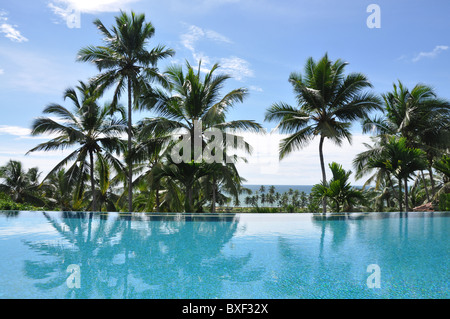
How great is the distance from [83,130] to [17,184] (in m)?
11.8

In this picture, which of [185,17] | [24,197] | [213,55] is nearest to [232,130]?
[213,55]

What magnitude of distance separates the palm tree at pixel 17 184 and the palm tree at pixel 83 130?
10515 millimetres

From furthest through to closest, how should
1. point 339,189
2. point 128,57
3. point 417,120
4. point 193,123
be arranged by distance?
point 417,120 < point 128,57 < point 193,123 < point 339,189

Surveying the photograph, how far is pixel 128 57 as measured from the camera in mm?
12000

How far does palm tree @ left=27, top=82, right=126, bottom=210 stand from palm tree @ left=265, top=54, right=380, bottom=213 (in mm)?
6591

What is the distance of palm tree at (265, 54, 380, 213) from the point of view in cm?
1121

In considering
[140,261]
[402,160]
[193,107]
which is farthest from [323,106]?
[140,261]

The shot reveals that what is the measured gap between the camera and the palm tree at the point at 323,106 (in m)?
11.2

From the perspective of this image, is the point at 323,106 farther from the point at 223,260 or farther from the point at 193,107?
the point at 223,260

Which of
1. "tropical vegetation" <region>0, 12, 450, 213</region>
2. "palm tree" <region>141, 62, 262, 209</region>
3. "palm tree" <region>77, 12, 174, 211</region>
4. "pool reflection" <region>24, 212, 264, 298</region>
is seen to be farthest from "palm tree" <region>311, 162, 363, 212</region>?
"palm tree" <region>77, 12, 174, 211</region>

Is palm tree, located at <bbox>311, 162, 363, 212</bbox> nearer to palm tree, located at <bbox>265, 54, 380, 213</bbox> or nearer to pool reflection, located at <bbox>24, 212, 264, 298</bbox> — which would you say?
palm tree, located at <bbox>265, 54, 380, 213</bbox>

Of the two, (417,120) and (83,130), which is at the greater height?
(417,120)

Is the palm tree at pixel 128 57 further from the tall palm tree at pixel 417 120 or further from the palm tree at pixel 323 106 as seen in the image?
the tall palm tree at pixel 417 120
